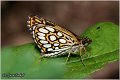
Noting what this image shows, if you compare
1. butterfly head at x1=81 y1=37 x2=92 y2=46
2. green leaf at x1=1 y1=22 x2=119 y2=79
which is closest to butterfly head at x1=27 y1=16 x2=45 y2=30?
green leaf at x1=1 y1=22 x2=119 y2=79

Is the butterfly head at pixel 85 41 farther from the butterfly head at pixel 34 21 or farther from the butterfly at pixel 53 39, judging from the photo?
the butterfly head at pixel 34 21

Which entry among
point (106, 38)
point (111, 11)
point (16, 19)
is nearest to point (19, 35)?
point (16, 19)

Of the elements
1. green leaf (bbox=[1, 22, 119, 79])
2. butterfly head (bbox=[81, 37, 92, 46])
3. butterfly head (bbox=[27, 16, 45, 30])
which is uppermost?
butterfly head (bbox=[27, 16, 45, 30])

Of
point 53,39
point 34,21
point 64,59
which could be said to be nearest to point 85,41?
point 53,39

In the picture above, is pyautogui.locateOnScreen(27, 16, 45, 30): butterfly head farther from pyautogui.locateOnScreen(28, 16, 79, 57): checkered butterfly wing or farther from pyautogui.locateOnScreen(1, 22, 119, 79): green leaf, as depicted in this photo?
pyautogui.locateOnScreen(1, 22, 119, 79): green leaf

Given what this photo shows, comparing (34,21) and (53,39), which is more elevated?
(34,21)

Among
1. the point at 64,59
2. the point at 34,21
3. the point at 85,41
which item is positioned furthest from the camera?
the point at 85,41

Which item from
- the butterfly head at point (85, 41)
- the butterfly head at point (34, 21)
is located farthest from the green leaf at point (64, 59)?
the butterfly head at point (34, 21)

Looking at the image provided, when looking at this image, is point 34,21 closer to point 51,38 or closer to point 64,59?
point 51,38
